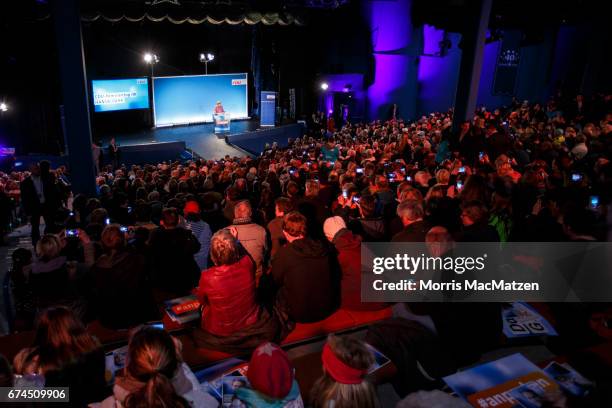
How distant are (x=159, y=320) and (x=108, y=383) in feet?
2.58

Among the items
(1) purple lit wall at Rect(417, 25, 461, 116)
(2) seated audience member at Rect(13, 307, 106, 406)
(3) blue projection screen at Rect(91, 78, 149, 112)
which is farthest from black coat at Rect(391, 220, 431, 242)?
(1) purple lit wall at Rect(417, 25, 461, 116)

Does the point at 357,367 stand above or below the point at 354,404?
above

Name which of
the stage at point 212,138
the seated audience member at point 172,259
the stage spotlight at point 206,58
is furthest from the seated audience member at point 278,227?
the stage spotlight at point 206,58

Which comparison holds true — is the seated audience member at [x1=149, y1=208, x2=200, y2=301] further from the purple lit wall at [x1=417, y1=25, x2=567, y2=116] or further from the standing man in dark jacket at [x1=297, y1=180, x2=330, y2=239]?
the purple lit wall at [x1=417, y1=25, x2=567, y2=116]

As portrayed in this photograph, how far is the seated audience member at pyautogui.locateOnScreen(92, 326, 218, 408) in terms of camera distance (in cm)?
191

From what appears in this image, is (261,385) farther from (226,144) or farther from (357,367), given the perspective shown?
(226,144)

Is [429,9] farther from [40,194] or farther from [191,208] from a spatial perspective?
[40,194]

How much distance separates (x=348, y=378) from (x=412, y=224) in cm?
213

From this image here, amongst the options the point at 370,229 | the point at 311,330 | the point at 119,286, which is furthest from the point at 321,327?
the point at 119,286

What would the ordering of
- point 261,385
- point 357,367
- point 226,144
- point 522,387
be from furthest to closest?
point 226,144, point 522,387, point 261,385, point 357,367

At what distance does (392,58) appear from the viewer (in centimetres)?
1786

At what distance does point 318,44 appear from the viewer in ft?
64.7

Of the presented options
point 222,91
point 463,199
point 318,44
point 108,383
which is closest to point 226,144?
point 222,91

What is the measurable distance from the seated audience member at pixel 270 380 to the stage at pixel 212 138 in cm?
1389
